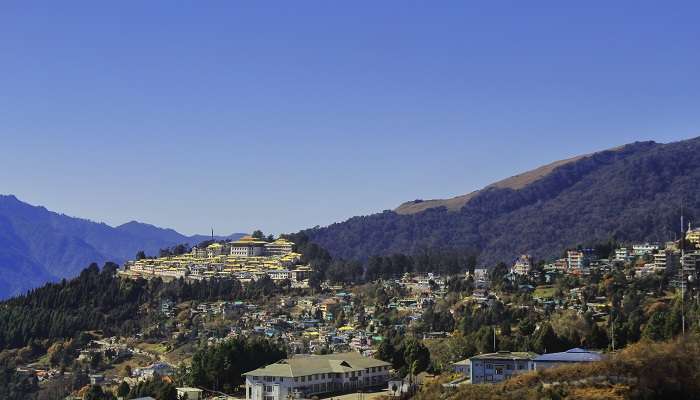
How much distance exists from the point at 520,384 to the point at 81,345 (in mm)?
64868

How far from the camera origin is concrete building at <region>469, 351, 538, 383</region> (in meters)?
41.1

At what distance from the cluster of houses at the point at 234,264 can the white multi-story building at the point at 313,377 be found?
194 ft

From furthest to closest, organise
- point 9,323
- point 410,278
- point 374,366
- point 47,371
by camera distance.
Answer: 1. point 410,278
2. point 9,323
3. point 47,371
4. point 374,366

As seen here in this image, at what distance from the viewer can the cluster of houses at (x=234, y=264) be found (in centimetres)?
11369

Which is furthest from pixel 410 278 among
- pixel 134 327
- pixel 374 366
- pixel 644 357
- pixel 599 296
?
pixel 644 357

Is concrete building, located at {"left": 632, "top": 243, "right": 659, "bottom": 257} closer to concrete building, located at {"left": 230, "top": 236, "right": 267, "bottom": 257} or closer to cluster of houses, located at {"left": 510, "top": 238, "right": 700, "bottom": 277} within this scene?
cluster of houses, located at {"left": 510, "top": 238, "right": 700, "bottom": 277}

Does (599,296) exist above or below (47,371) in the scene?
above

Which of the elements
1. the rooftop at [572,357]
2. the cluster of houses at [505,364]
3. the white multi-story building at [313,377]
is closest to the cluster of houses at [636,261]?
the white multi-story building at [313,377]

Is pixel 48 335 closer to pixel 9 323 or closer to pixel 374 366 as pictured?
pixel 9 323

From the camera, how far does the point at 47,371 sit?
3310 inches

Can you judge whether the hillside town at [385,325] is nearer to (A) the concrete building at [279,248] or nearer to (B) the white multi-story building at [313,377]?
(B) the white multi-story building at [313,377]

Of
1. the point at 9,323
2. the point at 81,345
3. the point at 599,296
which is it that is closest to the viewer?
the point at 599,296

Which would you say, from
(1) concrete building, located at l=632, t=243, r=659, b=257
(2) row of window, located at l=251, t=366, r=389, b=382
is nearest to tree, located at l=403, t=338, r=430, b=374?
(2) row of window, located at l=251, t=366, r=389, b=382

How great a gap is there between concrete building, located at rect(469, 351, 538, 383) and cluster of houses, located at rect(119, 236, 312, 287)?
6725cm
